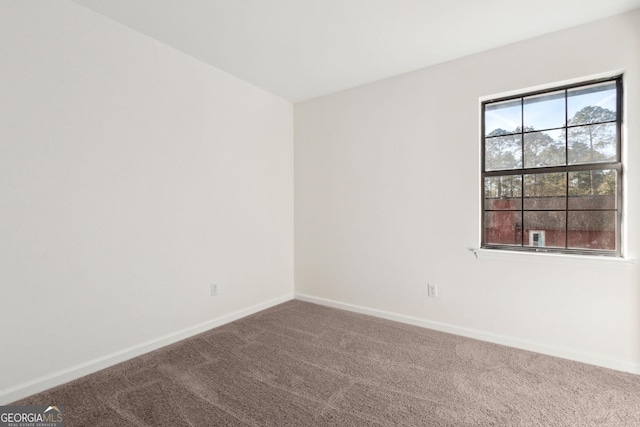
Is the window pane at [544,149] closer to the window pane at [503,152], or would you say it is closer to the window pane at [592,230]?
the window pane at [503,152]

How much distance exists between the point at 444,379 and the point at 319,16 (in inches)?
113

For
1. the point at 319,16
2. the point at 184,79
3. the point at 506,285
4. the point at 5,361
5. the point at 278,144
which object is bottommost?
the point at 5,361

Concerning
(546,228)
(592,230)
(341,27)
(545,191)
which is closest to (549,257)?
(546,228)

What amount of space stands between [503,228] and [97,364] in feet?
12.0

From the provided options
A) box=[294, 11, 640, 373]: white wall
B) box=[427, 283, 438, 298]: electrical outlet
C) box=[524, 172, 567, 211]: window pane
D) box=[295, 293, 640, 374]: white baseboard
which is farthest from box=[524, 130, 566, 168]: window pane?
box=[295, 293, 640, 374]: white baseboard

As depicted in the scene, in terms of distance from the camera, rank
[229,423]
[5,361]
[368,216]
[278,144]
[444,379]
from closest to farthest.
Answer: [229,423] → [5,361] → [444,379] → [368,216] → [278,144]

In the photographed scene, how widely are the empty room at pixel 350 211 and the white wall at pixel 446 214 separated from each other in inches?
0.8

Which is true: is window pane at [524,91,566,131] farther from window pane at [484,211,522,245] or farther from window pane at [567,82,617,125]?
window pane at [484,211,522,245]

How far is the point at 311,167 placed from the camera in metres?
4.08

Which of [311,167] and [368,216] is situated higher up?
[311,167]

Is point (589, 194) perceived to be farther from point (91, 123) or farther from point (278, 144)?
point (91, 123)

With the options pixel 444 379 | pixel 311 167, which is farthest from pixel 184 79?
pixel 444 379

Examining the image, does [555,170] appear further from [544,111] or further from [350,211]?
[350,211]

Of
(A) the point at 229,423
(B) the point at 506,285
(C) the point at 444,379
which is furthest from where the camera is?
(B) the point at 506,285
